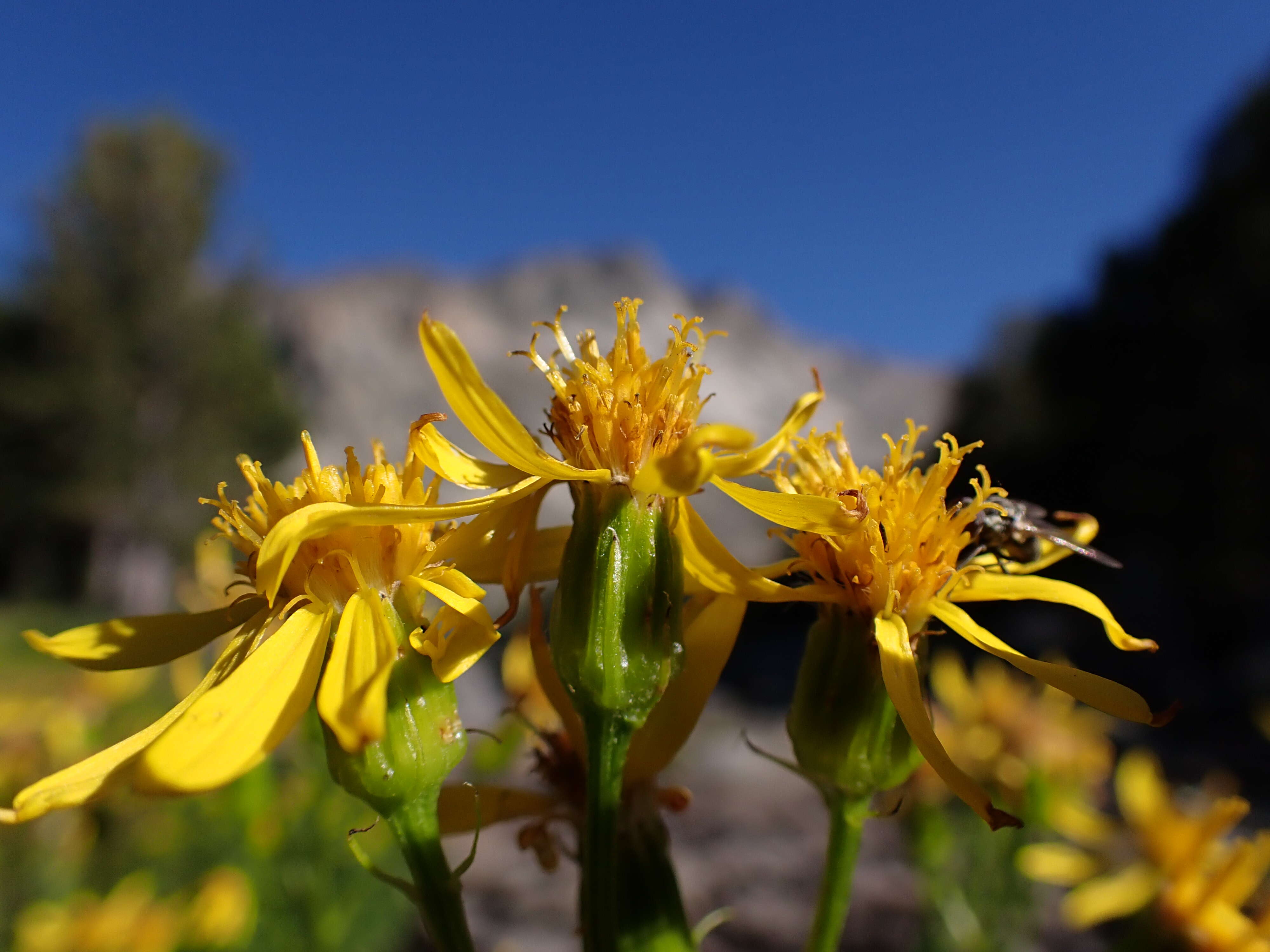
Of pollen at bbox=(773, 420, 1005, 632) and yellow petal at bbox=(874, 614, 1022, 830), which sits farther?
pollen at bbox=(773, 420, 1005, 632)

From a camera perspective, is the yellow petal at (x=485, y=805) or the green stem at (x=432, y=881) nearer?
the green stem at (x=432, y=881)

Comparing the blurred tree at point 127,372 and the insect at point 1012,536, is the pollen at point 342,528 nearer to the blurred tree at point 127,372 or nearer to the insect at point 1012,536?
the insect at point 1012,536

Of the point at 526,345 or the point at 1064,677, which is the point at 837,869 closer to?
the point at 1064,677

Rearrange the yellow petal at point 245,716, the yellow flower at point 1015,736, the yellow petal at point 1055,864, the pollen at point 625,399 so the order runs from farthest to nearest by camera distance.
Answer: the yellow flower at point 1015,736, the yellow petal at point 1055,864, the pollen at point 625,399, the yellow petal at point 245,716

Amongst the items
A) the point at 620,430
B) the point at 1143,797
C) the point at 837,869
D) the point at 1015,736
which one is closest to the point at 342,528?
the point at 620,430

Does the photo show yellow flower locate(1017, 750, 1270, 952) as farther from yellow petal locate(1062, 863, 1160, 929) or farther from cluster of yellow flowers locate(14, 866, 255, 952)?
cluster of yellow flowers locate(14, 866, 255, 952)

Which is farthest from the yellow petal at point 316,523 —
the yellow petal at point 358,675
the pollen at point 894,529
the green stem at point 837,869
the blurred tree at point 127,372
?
the blurred tree at point 127,372

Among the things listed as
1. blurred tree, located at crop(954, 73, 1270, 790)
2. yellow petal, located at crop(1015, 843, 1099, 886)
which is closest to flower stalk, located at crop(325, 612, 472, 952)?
yellow petal, located at crop(1015, 843, 1099, 886)
